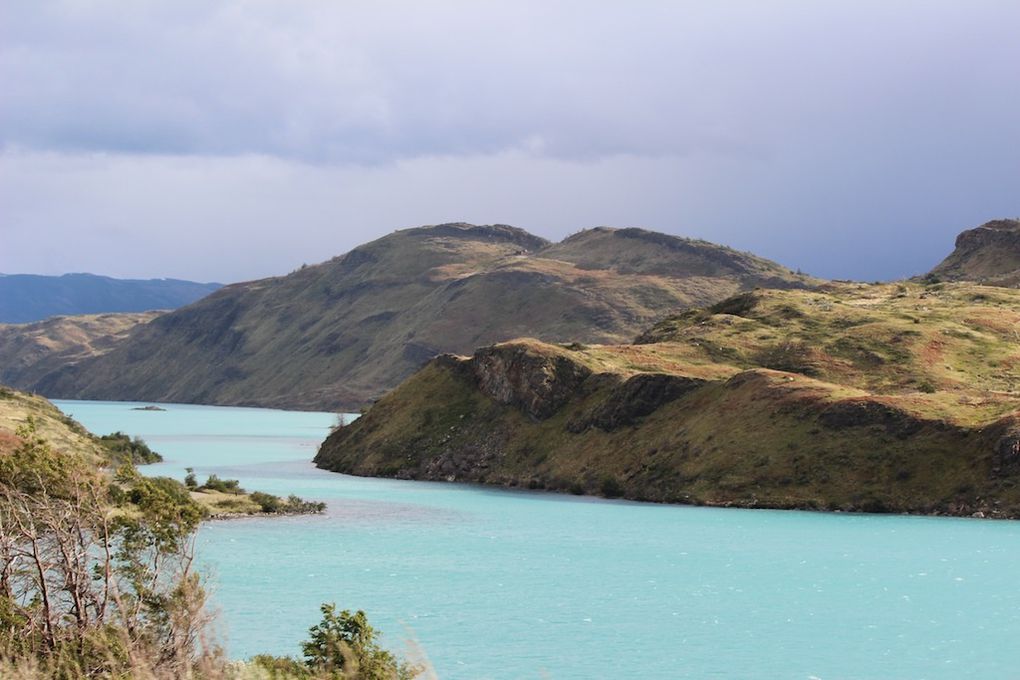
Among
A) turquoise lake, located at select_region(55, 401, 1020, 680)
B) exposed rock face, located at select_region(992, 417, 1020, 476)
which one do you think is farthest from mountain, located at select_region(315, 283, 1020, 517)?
turquoise lake, located at select_region(55, 401, 1020, 680)

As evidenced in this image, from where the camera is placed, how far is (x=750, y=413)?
96812mm

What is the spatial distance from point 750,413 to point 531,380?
27.0 meters

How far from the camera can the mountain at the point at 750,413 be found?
85.6 metres

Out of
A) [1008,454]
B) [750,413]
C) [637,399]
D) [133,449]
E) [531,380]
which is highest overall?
[531,380]

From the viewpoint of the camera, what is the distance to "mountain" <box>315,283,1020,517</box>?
85562mm

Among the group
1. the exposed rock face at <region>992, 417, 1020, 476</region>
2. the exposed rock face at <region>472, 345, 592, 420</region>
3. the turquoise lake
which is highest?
the exposed rock face at <region>472, 345, 592, 420</region>

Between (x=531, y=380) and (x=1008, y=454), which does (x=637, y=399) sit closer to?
(x=531, y=380)

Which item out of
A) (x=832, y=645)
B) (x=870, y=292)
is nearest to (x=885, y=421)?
(x=832, y=645)

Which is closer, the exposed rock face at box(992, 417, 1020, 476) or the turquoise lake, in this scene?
the turquoise lake

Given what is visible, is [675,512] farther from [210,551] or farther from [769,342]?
[769,342]

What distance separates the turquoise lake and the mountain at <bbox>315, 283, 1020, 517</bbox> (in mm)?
5063

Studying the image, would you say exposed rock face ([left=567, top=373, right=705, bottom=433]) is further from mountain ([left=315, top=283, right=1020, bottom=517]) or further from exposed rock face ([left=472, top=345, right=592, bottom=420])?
exposed rock face ([left=472, top=345, right=592, bottom=420])

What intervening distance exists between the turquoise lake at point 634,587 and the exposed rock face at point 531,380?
24262 millimetres

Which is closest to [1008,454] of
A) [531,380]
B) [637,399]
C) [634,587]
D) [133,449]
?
[637,399]
